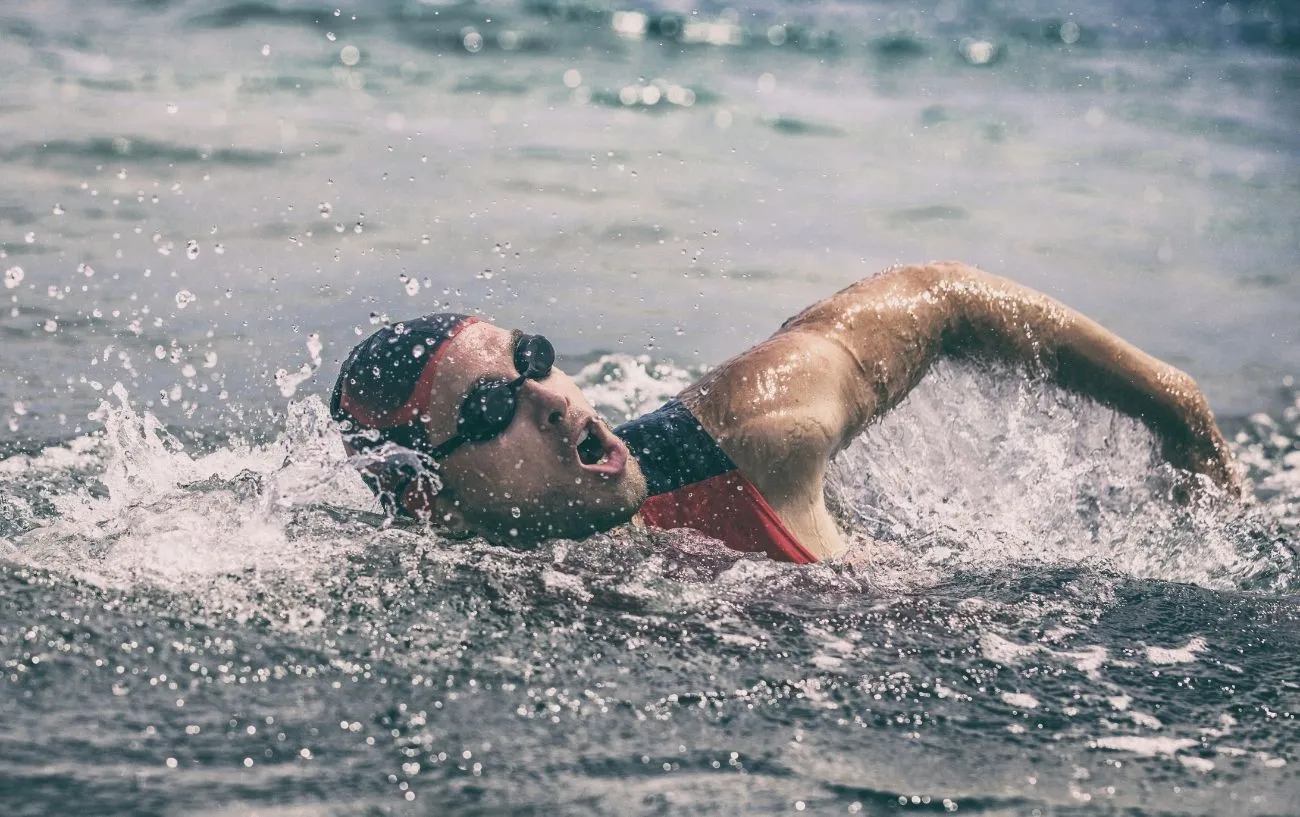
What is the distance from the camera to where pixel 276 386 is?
255 inches

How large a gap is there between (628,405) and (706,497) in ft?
8.51

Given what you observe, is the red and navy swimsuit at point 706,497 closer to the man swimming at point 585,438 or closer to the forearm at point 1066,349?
the man swimming at point 585,438

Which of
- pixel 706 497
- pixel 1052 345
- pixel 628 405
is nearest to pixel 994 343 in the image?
pixel 1052 345

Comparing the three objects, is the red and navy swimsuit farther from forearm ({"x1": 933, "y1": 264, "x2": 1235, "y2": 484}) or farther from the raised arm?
forearm ({"x1": 933, "y1": 264, "x2": 1235, "y2": 484})

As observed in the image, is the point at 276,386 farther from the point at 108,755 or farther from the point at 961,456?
the point at 108,755

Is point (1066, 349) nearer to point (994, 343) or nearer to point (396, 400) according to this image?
point (994, 343)

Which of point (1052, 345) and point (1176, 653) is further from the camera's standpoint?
point (1052, 345)

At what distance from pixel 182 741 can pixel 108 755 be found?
0.46ft

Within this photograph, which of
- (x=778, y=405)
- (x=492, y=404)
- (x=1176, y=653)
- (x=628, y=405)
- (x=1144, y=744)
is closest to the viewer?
(x=1144, y=744)

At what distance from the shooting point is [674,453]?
3936mm

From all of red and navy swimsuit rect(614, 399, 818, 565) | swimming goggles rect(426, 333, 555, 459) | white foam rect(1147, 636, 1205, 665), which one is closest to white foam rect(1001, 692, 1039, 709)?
white foam rect(1147, 636, 1205, 665)

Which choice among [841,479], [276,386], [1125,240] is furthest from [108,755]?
[1125,240]

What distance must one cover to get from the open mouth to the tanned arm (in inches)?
30.1

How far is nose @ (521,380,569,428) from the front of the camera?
3807mm
